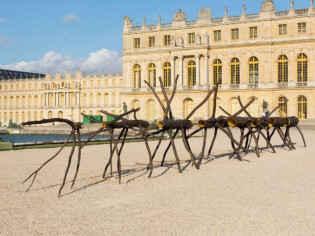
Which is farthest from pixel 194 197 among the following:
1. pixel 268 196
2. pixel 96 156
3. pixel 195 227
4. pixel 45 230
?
pixel 96 156

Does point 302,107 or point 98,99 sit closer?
point 302,107

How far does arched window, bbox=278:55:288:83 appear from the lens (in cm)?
4403

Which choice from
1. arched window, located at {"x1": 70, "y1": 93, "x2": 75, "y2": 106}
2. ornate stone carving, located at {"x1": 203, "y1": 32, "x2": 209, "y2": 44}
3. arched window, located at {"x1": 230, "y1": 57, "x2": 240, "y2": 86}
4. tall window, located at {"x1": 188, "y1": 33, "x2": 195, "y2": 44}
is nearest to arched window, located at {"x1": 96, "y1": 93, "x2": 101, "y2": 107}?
arched window, located at {"x1": 70, "y1": 93, "x2": 75, "y2": 106}

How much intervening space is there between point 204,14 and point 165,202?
4400 centimetres

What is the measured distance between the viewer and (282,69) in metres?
44.2

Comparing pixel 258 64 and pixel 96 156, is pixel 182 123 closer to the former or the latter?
pixel 96 156

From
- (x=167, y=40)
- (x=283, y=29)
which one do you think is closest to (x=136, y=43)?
(x=167, y=40)

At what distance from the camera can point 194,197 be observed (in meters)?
7.03

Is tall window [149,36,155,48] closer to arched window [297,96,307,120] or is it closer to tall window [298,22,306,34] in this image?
tall window [298,22,306,34]

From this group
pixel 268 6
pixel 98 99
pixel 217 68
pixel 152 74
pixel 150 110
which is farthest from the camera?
pixel 98 99

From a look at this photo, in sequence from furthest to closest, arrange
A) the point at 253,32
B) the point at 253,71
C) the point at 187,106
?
the point at 187,106
the point at 253,71
the point at 253,32

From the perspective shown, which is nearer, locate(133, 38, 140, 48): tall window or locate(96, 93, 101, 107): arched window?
locate(133, 38, 140, 48): tall window

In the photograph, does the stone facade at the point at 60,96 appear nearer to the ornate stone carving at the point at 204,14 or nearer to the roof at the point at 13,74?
the roof at the point at 13,74

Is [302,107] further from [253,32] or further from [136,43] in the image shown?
[136,43]
